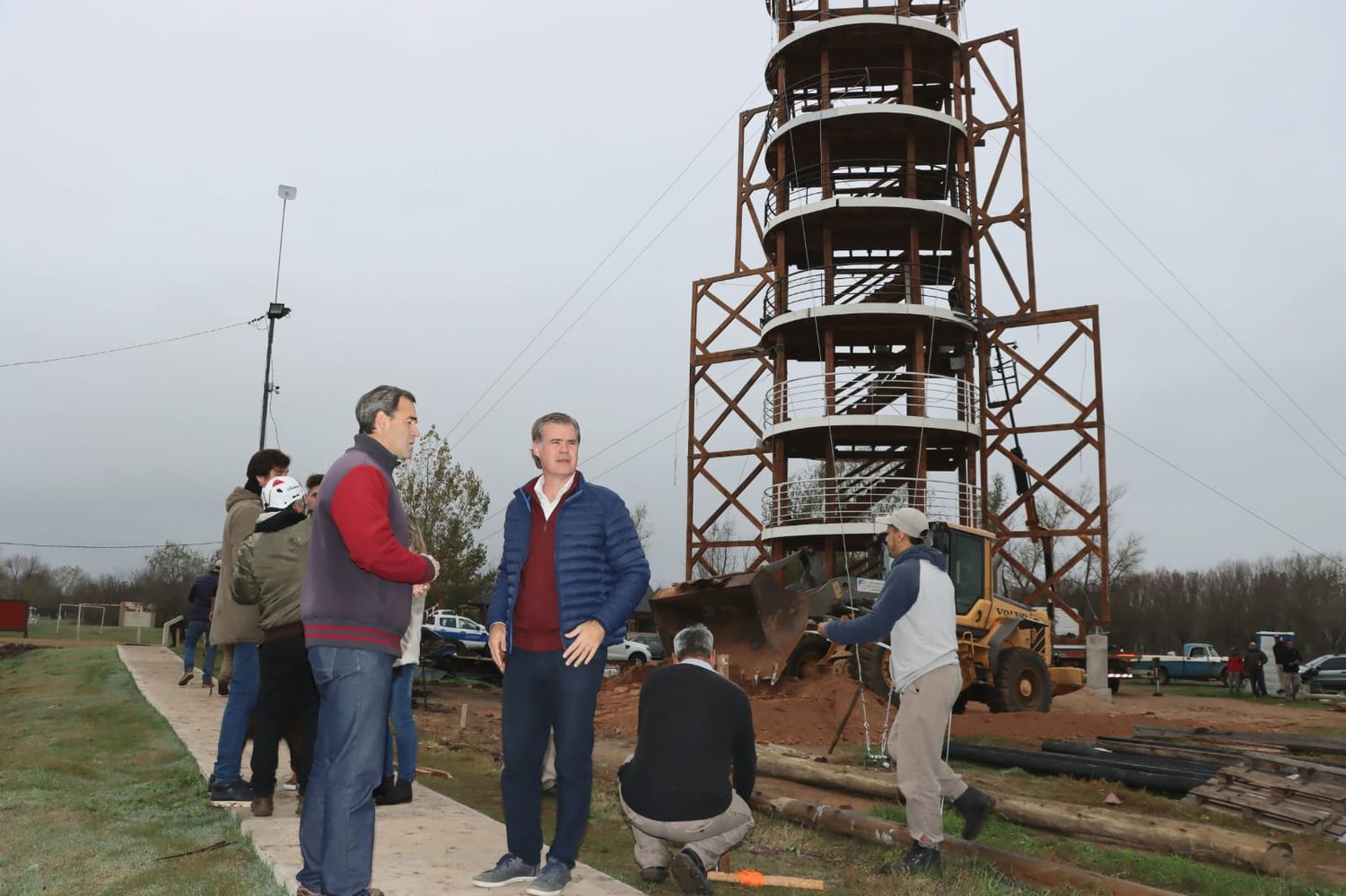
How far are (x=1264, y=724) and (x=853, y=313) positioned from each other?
15121 mm

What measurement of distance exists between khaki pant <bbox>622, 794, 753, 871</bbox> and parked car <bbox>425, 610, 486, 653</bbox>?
20995mm

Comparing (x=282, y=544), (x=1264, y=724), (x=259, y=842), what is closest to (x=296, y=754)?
(x=259, y=842)

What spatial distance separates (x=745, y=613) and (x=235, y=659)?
31.9ft

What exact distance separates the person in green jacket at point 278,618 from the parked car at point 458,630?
66.5 ft

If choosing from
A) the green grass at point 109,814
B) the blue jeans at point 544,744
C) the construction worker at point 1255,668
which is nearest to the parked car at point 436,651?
the green grass at point 109,814

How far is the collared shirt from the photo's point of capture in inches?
186

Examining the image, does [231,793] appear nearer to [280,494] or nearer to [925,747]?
[280,494]

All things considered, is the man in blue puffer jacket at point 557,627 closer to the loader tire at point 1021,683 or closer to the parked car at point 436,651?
the parked car at point 436,651

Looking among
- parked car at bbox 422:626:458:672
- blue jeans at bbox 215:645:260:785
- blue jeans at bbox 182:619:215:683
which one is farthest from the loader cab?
blue jeans at bbox 215:645:260:785

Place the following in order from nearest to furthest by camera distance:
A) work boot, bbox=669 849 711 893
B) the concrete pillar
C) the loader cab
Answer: work boot, bbox=669 849 711 893 → the loader cab → the concrete pillar

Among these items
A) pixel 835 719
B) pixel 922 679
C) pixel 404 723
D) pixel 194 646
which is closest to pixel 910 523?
pixel 922 679

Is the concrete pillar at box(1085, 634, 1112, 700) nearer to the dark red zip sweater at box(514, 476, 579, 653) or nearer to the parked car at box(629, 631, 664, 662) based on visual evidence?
the parked car at box(629, 631, 664, 662)

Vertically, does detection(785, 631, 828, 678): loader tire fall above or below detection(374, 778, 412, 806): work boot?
above

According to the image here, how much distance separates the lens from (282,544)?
18.9 feet
